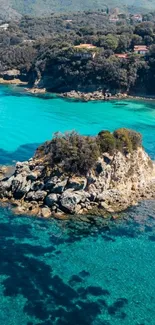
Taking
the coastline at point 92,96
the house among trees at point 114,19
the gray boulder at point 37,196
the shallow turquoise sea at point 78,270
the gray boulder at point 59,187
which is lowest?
the shallow turquoise sea at point 78,270

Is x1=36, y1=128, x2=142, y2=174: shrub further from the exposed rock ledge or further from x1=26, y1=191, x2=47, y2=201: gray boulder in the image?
x1=26, y1=191, x2=47, y2=201: gray boulder

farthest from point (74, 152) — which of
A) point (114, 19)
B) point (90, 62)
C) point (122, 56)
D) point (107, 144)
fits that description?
point (114, 19)

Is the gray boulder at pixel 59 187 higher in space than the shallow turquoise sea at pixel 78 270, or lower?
higher

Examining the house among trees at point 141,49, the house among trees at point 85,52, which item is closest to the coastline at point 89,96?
the house among trees at point 85,52

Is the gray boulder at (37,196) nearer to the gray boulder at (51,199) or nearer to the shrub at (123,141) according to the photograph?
the gray boulder at (51,199)

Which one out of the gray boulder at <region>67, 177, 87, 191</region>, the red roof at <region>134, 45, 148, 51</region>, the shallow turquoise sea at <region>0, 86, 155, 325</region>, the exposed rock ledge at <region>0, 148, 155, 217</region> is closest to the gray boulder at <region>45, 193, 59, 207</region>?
the exposed rock ledge at <region>0, 148, 155, 217</region>

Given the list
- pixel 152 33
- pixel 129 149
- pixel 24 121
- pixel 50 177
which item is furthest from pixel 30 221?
pixel 152 33

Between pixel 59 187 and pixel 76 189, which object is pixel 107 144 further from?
pixel 59 187
